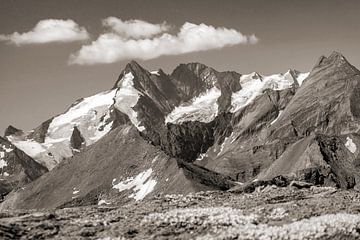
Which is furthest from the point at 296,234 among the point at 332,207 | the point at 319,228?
the point at 332,207

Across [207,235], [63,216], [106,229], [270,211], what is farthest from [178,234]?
[63,216]

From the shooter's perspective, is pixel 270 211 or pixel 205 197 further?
pixel 205 197

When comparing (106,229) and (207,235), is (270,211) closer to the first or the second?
(207,235)

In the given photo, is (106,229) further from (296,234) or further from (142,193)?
(142,193)

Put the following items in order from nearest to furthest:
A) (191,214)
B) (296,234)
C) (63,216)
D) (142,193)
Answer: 1. (296,234)
2. (191,214)
3. (63,216)
4. (142,193)

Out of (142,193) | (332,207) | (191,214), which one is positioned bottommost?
(142,193)

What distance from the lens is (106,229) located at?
30.8m

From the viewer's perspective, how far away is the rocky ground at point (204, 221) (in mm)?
28328

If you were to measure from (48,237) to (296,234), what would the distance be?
11401 mm

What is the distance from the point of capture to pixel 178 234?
2941 cm

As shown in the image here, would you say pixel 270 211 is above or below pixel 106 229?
below

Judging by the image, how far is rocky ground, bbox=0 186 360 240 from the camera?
28328mm

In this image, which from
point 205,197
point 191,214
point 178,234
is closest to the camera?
point 178,234

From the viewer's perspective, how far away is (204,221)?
3056 centimetres
